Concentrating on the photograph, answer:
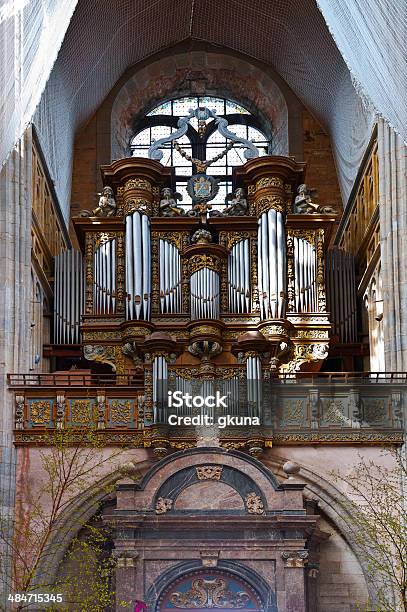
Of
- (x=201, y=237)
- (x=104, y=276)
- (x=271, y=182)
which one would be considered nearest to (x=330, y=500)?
(x=201, y=237)

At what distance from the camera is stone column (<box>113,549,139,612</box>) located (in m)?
26.7

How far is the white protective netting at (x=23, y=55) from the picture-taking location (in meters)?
29.2

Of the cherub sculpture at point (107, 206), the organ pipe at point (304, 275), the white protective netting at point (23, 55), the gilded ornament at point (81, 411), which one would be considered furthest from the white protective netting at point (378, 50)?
the gilded ornament at point (81, 411)

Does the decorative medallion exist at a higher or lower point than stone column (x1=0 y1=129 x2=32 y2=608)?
higher

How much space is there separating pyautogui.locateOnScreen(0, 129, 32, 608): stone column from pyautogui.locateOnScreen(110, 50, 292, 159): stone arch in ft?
28.6

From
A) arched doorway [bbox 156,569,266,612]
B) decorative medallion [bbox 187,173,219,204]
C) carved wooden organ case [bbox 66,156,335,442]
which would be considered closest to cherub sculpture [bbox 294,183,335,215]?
carved wooden organ case [bbox 66,156,335,442]

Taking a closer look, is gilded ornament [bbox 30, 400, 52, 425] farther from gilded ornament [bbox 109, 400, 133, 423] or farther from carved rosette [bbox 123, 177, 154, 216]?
carved rosette [bbox 123, 177, 154, 216]

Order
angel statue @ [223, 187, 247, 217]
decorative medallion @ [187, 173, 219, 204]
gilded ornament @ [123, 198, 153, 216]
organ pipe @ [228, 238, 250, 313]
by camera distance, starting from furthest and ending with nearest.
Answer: decorative medallion @ [187, 173, 219, 204] → angel statue @ [223, 187, 247, 217] → gilded ornament @ [123, 198, 153, 216] → organ pipe @ [228, 238, 250, 313]

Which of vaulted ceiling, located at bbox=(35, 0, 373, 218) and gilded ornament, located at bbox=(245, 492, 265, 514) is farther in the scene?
vaulted ceiling, located at bbox=(35, 0, 373, 218)

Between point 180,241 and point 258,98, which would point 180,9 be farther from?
point 180,241

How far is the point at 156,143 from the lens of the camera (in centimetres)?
3697

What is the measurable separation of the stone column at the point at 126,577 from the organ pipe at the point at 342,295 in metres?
9.29

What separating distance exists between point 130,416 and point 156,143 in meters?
9.03

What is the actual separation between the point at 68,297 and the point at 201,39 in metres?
9.36
